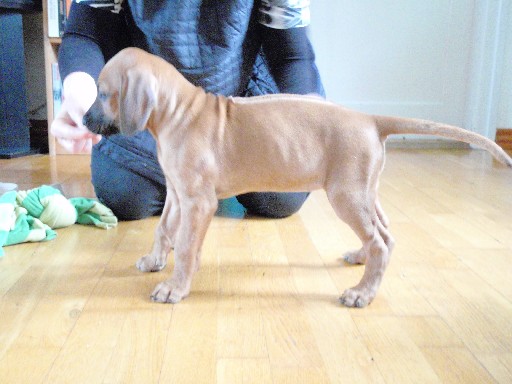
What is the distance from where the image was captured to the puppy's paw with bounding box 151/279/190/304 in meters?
1.22

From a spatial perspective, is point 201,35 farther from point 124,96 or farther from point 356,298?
point 356,298

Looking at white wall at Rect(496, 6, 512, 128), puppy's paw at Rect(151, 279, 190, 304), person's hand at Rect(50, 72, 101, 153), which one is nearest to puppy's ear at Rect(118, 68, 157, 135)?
person's hand at Rect(50, 72, 101, 153)

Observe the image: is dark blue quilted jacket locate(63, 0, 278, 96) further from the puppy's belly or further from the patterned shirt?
the puppy's belly

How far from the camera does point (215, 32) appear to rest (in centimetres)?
180

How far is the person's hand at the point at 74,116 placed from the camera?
132 cm

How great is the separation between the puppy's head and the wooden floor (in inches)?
14.9

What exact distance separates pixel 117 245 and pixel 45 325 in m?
0.51

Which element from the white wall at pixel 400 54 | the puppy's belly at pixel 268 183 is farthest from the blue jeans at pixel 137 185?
the white wall at pixel 400 54

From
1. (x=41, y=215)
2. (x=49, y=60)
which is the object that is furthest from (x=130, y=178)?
(x=49, y=60)

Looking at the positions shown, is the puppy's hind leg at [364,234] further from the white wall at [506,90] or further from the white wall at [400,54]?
the white wall at [506,90]

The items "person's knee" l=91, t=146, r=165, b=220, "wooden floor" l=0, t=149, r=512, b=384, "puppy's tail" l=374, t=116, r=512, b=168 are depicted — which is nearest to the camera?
"wooden floor" l=0, t=149, r=512, b=384

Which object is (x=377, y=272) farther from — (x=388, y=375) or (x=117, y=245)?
(x=117, y=245)

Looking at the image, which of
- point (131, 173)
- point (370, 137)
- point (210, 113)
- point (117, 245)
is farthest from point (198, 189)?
point (131, 173)

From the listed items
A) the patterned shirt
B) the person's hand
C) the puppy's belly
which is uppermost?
the patterned shirt
